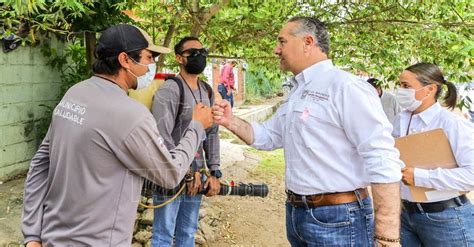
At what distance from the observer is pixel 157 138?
1702 mm

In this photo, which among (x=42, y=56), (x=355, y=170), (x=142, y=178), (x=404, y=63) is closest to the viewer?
(x=142, y=178)

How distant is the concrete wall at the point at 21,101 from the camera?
16.3ft

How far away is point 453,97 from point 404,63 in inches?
58.8

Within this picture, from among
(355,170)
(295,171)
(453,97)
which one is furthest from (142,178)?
(453,97)

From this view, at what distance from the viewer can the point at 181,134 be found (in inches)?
117

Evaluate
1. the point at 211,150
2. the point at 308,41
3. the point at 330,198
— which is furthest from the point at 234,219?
the point at 308,41

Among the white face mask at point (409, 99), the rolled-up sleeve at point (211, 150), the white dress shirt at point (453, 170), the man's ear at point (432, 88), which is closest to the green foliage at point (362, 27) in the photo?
the man's ear at point (432, 88)

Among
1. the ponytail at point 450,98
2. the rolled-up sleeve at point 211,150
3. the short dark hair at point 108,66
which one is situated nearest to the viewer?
the short dark hair at point 108,66

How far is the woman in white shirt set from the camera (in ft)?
7.63

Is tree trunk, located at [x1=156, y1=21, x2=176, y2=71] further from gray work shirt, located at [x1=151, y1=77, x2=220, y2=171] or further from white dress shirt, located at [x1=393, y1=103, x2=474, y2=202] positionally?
white dress shirt, located at [x1=393, y1=103, x2=474, y2=202]

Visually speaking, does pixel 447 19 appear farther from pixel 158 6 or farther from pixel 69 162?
pixel 69 162

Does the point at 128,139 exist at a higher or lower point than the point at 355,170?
higher

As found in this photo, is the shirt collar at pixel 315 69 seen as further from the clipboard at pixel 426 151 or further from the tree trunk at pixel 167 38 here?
the tree trunk at pixel 167 38

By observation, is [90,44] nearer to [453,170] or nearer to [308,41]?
[308,41]
